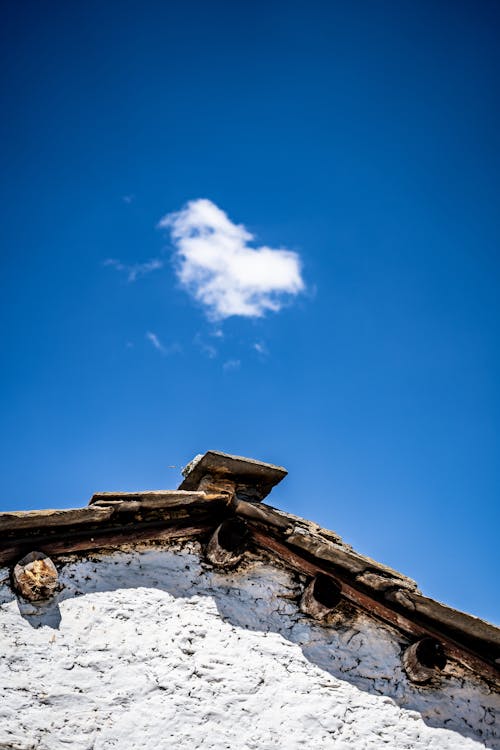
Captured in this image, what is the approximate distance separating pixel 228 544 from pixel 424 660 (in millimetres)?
1664

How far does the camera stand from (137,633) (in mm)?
3434

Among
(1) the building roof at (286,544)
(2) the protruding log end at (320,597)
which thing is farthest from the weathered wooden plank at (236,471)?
(2) the protruding log end at (320,597)

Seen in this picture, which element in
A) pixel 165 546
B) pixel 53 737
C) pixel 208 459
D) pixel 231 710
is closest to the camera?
pixel 53 737

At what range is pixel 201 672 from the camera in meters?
3.39

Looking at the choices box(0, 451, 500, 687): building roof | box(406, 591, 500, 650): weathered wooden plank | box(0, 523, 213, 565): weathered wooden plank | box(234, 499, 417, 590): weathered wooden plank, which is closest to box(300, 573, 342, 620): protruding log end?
box(0, 451, 500, 687): building roof

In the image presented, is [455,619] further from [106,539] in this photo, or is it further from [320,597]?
[106,539]

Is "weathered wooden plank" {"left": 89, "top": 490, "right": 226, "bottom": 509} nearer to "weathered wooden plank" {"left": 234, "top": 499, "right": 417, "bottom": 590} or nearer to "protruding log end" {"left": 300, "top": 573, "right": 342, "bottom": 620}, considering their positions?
"weathered wooden plank" {"left": 234, "top": 499, "right": 417, "bottom": 590}

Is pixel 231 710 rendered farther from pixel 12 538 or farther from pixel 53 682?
pixel 12 538

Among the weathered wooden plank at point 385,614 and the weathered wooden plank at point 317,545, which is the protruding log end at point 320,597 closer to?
the weathered wooden plank at point 385,614

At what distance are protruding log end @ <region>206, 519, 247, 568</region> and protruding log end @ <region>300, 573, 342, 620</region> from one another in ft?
1.90

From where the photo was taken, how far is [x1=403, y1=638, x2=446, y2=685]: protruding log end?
378cm

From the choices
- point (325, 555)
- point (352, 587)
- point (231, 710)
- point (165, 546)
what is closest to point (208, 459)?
point (165, 546)

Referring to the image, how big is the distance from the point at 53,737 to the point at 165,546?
1322 mm

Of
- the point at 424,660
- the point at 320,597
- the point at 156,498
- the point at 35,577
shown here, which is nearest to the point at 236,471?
the point at 156,498
